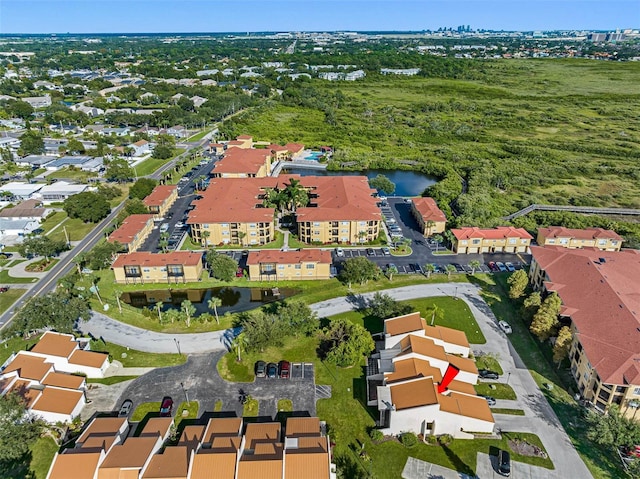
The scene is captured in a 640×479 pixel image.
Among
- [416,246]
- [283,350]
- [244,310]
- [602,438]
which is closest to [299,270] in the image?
[244,310]

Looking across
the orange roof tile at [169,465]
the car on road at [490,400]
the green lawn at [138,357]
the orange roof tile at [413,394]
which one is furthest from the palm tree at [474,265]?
the orange roof tile at [169,465]

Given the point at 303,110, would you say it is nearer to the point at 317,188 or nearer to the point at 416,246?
the point at 317,188

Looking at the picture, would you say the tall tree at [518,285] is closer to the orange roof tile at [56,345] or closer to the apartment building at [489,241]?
the apartment building at [489,241]

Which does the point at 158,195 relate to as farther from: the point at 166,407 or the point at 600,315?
the point at 600,315

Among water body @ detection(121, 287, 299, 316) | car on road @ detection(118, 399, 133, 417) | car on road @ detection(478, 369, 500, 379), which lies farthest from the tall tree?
car on road @ detection(118, 399, 133, 417)

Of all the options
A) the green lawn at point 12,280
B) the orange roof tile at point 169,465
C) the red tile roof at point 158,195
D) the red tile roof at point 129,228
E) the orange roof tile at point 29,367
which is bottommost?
the green lawn at point 12,280

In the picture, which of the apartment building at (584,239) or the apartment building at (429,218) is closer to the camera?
the apartment building at (584,239)
